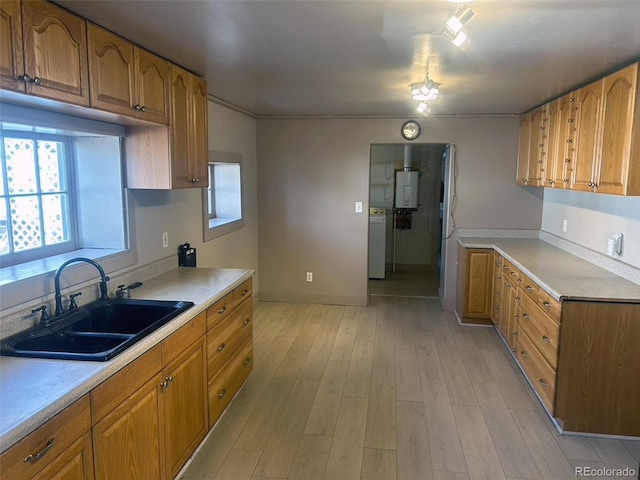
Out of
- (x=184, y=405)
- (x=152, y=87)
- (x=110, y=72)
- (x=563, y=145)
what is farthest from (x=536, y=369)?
(x=110, y=72)

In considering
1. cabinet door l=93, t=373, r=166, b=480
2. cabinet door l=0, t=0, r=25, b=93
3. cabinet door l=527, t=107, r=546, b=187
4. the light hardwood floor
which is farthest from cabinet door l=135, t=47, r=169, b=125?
cabinet door l=527, t=107, r=546, b=187

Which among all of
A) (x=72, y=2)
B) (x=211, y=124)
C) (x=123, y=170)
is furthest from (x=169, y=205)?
(x=72, y=2)

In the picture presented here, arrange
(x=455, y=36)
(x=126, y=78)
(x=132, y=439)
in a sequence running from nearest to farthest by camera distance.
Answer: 1. (x=455, y=36)
2. (x=132, y=439)
3. (x=126, y=78)

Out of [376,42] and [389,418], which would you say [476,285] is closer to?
[389,418]

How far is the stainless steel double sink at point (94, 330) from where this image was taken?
1.81 metres

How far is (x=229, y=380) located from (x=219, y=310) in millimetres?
560

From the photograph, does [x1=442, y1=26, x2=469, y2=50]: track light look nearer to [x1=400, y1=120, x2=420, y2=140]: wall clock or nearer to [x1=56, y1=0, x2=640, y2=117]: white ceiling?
[x1=56, y1=0, x2=640, y2=117]: white ceiling

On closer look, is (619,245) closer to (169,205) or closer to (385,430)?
(385,430)

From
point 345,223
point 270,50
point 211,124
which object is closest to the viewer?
point 270,50

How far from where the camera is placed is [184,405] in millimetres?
2371

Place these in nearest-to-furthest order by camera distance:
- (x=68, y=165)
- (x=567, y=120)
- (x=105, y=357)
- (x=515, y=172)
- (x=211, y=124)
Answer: (x=105, y=357)
(x=68, y=165)
(x=567, y=120)
(x=211, y=124)
(x=515, y=172)

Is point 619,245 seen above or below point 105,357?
above

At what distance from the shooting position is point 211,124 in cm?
416

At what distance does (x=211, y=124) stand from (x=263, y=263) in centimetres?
210
